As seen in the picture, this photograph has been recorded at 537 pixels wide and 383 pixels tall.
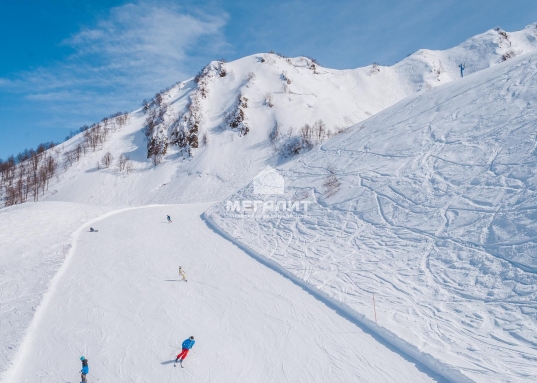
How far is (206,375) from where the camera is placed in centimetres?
752

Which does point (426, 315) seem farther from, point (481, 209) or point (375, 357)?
point (481, 209)

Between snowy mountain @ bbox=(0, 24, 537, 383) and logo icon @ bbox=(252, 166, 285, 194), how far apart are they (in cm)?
28

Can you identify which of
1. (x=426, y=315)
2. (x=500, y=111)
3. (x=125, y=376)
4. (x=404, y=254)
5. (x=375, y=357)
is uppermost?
(x=500, y=111)

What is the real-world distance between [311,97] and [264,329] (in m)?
54.6

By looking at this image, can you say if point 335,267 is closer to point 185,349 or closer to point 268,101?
point 185,349

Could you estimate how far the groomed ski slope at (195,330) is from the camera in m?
7.61

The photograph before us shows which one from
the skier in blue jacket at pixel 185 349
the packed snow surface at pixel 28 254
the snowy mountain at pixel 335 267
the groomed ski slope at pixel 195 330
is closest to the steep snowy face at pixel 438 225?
the snowy mountain at pixel 335 267

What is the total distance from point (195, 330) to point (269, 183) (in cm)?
1528

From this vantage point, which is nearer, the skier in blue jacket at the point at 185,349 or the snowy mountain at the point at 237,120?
the skier in blue jacket at the point at 185,349

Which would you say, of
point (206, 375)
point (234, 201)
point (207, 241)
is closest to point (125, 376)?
point (206, 375)

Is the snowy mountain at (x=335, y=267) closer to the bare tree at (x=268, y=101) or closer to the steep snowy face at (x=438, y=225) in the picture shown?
the steep snowy face at (x=438, y=225)

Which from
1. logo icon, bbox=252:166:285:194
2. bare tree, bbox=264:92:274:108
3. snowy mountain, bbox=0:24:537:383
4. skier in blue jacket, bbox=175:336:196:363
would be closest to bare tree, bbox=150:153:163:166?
bare tree, bbox=264:92:274:108

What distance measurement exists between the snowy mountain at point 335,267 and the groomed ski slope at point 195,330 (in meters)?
0.06

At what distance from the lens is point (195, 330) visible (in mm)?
9281
